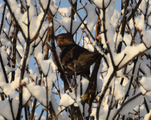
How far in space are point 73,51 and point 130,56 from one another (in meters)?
0.89

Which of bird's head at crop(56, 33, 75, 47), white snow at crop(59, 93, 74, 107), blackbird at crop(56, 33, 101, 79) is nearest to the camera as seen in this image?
white snow at crop(59, 93, 74, 107)

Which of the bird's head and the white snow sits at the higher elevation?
the bird's head

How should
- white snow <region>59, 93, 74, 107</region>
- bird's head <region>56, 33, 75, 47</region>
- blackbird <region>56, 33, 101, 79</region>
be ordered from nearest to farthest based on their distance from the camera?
white snow <region>59, 93, 74, 107</region> < blackbird <region>56, 33, 101, 79</region> < bird's head <region>56, 33, 75, 47</region>

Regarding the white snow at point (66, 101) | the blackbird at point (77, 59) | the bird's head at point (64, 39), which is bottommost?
the white snow at point (66, 101)

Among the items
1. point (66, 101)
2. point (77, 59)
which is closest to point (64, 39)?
point (77, 59)

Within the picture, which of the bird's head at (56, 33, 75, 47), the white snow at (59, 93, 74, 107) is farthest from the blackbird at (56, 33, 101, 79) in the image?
the white snow at (59, 93, 74, 107)

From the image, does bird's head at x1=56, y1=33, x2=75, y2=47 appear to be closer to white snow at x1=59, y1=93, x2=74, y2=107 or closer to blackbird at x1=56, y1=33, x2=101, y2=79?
blackbird at x1=56, y1=33, x2=101, y2=79

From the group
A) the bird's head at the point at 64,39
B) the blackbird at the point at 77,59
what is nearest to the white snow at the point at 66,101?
the blackbird at the point at 77,59

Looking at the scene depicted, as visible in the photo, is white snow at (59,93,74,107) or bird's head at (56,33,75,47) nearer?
white snow at (59,93,74,107)

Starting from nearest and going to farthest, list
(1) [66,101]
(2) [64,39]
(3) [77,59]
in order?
1. (1) [66,101]
2. (3) [77,59]
3. (2) [64,39]

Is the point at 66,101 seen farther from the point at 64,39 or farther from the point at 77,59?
the point at 64,39

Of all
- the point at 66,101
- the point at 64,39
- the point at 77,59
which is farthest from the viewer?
the point at 64,39

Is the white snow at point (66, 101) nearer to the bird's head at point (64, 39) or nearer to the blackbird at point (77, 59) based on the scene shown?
the blackbird at point (77, 59)

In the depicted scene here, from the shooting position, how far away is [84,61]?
6.56 ft
